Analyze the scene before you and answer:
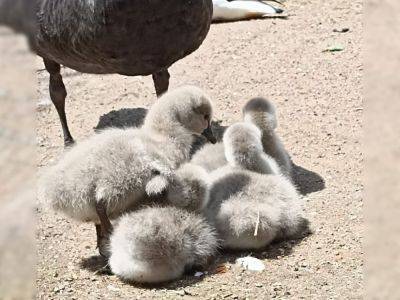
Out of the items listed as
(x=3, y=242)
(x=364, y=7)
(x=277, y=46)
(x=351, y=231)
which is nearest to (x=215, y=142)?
(x=351, y=231)

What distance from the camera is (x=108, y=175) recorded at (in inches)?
142

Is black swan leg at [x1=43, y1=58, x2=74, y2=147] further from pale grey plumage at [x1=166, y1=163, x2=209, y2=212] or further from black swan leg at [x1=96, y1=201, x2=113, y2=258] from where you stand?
pale grey plumage at [x1=166, y1=163, x2=209, y2=212]

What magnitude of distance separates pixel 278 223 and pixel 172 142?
1.88ft

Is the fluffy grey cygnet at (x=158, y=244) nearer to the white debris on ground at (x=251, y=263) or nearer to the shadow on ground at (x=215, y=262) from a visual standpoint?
the shadow on ground at (x=215, y=262)

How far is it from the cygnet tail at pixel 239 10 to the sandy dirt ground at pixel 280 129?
9 cm

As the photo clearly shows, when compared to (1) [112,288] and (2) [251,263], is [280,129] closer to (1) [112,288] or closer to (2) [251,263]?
(2) [251,263]

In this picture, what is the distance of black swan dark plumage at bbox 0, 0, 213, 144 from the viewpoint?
4398 millimetres

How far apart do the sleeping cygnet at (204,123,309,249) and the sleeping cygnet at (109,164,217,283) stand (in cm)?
11

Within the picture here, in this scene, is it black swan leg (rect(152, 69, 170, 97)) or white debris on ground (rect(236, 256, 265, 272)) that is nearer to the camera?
white debris on ground (rect(236, 256, 265, 272))

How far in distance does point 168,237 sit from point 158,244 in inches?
2.2

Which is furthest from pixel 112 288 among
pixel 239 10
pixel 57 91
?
pixel 239 10

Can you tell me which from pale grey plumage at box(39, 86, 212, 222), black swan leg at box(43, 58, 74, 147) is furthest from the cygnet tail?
pale grey plumage at box(39, 86, 212, 222)

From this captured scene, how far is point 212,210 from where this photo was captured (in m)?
3.84

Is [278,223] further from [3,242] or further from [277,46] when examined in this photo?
[277,46]
